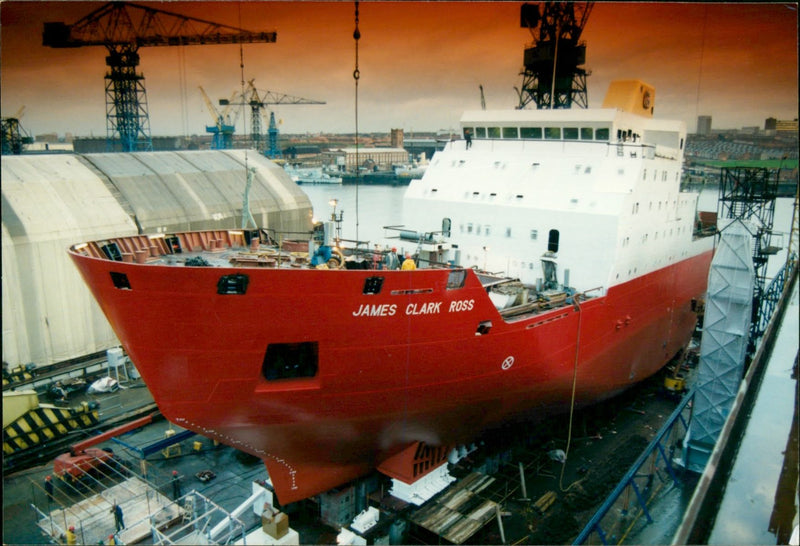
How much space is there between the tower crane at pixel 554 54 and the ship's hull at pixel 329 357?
6.61m

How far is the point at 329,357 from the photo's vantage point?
6551 millimetres

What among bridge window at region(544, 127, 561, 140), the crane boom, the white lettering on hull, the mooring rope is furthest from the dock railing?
the crane boom

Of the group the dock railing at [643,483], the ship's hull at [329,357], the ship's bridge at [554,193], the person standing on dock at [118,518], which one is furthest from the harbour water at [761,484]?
the person standing on dock at [118,518]

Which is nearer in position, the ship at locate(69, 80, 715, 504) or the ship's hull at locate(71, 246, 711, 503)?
the ship's hull at locate(71, 246, 711, 503)

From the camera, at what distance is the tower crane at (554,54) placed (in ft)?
40.8

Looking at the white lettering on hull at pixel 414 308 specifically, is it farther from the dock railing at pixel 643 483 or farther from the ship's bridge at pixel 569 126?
the ship's bridge at pixel 569 126

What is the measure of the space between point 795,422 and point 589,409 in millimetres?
6799

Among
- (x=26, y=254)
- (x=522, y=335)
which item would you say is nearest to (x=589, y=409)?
(x=522, y=335)

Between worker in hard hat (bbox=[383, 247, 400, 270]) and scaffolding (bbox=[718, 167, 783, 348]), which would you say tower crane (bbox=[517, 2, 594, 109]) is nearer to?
scaffolding (bbox=[718, 167, 783, 348])

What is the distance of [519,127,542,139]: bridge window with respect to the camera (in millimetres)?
10969

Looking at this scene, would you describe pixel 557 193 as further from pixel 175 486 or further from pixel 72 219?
pixel 72 219

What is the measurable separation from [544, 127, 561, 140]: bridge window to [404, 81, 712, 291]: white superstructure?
2 centimetres

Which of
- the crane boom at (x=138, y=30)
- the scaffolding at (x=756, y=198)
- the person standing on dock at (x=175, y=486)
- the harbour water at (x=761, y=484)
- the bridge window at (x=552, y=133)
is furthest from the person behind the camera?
the crane boom at (x=138, y=30)

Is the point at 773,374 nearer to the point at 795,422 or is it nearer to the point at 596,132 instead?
the point at 795,422
